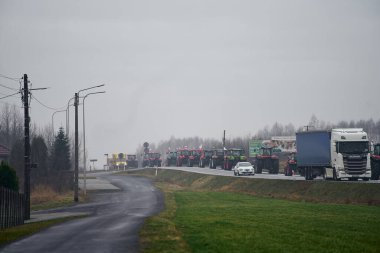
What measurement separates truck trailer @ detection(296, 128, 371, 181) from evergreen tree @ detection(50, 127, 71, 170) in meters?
35.1

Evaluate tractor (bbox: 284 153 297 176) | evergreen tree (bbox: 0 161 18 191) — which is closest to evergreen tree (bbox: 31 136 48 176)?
tractor (bbox: 284 153 297 176)

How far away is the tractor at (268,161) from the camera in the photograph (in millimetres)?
74812

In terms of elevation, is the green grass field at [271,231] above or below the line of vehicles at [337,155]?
below

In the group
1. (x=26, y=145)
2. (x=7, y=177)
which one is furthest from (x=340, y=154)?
(x=7, y=177)

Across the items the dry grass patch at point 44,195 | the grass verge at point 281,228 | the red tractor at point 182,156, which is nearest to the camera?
the grass verge at point 281,228

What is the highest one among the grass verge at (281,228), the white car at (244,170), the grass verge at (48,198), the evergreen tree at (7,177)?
the evergreen tree at (7,177)

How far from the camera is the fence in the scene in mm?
29609

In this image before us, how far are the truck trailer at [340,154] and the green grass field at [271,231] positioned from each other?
1137cm

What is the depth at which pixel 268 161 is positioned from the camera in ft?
247

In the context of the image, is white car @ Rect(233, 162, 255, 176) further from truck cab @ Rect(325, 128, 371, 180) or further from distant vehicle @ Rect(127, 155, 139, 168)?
distant vehicle @ Rect(127, 155, 139, 168)

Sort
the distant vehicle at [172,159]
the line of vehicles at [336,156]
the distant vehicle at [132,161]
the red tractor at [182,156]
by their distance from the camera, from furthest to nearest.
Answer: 1. the distant vehicle at [132,161]
2. the distant vehicle at [172,159]
3. the red tractor at [182,156]
4. the line of vehicles at [336,156]

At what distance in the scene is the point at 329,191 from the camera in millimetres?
42375

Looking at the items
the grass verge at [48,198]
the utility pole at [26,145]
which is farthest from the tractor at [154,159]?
the utility pole at [26,145]

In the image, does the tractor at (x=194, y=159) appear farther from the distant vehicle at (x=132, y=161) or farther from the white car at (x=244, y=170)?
the white car at (x=244, y=170)
